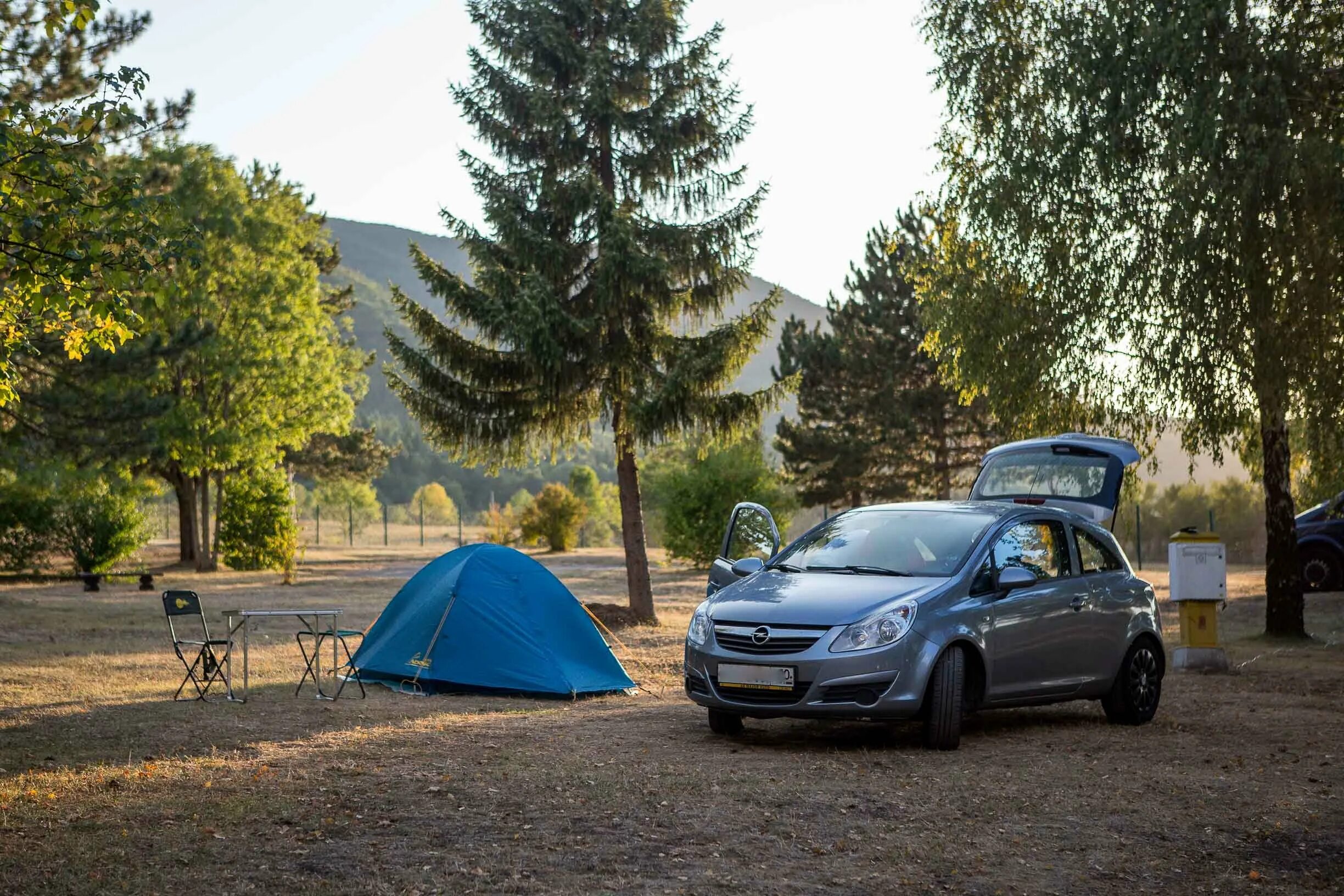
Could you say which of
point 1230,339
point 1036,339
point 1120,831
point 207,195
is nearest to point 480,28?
point 1036,339

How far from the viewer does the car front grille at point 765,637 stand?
9062 mm

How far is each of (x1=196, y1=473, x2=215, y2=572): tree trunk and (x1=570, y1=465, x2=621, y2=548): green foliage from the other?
21779 millimetres

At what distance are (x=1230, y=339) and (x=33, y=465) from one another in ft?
69.9

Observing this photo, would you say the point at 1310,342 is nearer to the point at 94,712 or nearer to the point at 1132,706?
the point at 1132,706

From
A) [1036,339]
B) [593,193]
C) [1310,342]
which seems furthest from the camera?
[593,193]

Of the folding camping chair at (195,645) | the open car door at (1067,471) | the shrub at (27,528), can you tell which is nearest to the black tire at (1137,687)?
the open car door at (1067,471)

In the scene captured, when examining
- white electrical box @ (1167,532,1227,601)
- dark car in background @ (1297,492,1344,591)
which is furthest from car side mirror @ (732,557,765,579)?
dark car in background @ (1297,492,1344,591)

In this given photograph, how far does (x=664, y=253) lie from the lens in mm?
20578

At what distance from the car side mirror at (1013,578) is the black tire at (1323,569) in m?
18.4

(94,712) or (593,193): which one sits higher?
(593,193)

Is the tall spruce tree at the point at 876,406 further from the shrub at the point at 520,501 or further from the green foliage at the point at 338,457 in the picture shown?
the shrub at the point at 520,501

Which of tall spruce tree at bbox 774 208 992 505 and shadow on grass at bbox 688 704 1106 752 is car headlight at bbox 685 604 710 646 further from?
tall spruce tree at bbox 774 208 992 505

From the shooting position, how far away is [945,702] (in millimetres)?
9211

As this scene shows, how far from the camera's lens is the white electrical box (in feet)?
48.4
